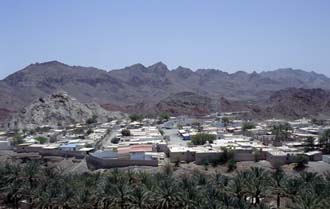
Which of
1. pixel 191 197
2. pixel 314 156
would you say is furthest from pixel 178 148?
pixel 191 197

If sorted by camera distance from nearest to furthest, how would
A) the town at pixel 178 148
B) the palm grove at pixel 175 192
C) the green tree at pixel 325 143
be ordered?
1. the palm grove at pixel 175 192
2. the town at pixel 178 148
3. the green tree at pixel 325 143

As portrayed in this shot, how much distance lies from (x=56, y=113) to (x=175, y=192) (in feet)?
267

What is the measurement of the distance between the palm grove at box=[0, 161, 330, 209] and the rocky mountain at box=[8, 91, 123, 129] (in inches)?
2685

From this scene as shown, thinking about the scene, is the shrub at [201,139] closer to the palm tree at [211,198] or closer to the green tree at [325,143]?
the green tree at [325,143]

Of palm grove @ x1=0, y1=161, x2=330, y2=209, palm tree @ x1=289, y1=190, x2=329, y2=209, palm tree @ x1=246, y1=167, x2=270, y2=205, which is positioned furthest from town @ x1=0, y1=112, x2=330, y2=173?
palm tree @ x1=289, y1=190, x2=329, y2=209

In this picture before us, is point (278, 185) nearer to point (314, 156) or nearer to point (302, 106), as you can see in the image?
point (314, 156)

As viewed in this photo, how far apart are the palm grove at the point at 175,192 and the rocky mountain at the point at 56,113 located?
6819cm

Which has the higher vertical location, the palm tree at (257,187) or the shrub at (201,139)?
the shrub at (201,139)

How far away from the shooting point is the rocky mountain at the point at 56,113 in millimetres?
108500

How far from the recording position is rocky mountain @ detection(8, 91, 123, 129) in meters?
108

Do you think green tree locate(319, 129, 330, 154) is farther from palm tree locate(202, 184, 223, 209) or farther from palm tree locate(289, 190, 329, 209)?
palm tree locate(289, 190, 329, 209)

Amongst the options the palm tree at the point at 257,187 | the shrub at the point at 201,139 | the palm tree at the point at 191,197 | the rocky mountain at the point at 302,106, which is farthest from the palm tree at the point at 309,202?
the rocky mountain at the point at 302,106

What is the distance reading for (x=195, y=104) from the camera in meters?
143

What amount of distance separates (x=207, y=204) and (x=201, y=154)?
23.2 meters
